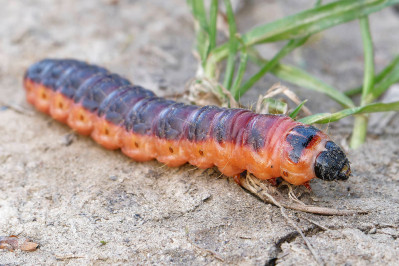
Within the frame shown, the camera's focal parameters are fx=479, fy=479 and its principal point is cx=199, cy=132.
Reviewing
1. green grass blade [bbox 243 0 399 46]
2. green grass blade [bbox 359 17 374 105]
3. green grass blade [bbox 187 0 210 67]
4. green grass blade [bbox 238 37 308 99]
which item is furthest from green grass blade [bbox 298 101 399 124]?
green grass blade [bbox 187 0 210 67]

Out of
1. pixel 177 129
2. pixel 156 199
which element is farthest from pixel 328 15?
pixel 156 199

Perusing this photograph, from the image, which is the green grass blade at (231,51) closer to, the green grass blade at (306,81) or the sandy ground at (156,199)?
the sandy ground at (156,199)

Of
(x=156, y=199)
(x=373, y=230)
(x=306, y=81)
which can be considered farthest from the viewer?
(x=306, y=81)

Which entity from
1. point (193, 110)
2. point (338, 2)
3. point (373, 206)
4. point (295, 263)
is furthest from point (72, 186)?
point (338, 2)

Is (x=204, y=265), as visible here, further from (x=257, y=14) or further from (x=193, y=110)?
(x=257, y=14)

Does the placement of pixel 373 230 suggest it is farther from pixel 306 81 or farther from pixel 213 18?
pixel 213 18

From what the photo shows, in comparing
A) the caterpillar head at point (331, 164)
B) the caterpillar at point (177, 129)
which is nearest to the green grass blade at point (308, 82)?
the caterpillar at point (177, 129)
